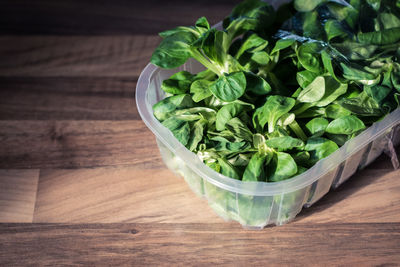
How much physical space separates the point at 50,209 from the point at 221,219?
0.86 feet

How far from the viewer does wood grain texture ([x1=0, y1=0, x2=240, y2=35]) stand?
1021mm

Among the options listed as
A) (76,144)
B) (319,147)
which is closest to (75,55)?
(76,144)

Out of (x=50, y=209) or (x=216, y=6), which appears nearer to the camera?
(x=50, y=209)

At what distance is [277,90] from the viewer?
708 mm

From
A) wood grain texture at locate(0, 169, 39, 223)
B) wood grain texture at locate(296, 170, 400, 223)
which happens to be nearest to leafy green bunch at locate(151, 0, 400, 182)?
wood grain texture at locate(296, 170, 400, 223)

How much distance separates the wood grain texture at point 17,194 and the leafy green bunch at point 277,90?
10.0 inches

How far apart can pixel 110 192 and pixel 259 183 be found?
27cm

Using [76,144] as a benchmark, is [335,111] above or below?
above

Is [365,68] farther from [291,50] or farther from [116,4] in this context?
[116,4]

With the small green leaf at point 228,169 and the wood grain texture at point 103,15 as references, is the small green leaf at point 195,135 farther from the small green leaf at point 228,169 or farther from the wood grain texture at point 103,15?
the wood grain texture at point 103,15

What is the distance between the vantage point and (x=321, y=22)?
0.76 m

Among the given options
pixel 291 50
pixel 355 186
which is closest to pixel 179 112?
pixel 291 50

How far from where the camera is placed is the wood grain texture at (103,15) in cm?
102

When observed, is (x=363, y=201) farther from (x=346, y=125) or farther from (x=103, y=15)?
(x=103, y=15)
